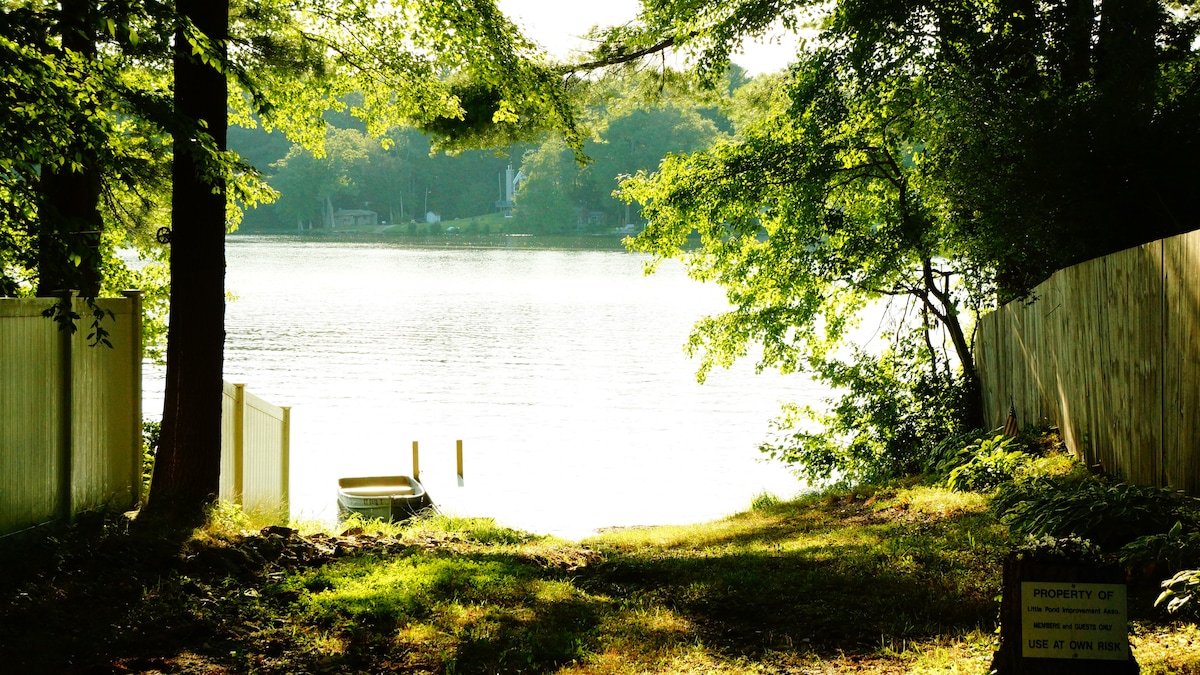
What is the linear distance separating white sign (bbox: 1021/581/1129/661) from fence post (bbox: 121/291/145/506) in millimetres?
6614

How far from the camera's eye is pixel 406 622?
226 inches

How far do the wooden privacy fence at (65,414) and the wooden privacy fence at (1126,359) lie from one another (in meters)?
7.21

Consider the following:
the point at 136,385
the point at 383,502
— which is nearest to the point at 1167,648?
the point at 136,385

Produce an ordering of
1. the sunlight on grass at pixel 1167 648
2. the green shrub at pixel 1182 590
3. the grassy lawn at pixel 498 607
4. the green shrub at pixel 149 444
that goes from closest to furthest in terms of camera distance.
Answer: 1. the sunlight on grass at pixel 1167 648
2. the green shrub at pixel 1182 590
3. the grassy lawn at pixel 498 607
4. the green shrub at pixel 149 444

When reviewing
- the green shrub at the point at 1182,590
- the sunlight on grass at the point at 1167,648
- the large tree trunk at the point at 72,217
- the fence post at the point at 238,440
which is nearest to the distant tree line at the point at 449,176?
the large tree trunk at the point at 72,217

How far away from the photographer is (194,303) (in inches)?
307

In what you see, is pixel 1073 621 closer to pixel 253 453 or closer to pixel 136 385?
pixel 136 385

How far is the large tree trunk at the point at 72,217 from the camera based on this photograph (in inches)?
223

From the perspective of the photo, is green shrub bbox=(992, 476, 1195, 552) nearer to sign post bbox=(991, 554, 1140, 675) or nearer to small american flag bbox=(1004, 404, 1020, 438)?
sign post bbox=(991, 554, 1140, 675)

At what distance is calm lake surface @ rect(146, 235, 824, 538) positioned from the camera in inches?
856

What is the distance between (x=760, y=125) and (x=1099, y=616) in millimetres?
11517

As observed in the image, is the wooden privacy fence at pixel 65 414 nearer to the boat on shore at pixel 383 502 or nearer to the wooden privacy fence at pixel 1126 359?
the wooden privacy fence at pixel 1126 359

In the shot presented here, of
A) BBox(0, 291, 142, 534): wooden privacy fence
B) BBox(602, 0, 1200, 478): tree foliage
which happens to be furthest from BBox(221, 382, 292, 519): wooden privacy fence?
BBox(602, 0, 1200, 478): tree foliage

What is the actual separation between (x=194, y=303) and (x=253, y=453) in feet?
11.1
